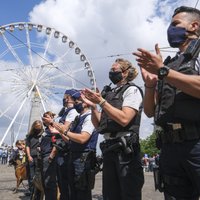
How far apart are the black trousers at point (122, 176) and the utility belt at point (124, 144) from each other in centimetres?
4

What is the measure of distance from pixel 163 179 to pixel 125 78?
1397 mm

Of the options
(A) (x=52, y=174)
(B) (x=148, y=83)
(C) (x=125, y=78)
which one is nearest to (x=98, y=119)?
(C) (x=125, y=78)

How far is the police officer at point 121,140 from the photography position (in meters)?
3.39

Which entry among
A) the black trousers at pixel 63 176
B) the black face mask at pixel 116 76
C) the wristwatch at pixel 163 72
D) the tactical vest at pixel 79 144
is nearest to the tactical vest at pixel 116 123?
the black face mask at pixel 116 76

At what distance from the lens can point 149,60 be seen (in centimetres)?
246

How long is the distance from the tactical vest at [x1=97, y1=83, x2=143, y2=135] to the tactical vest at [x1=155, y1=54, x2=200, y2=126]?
0.86 m

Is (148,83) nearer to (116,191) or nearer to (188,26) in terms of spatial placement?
(188,26)

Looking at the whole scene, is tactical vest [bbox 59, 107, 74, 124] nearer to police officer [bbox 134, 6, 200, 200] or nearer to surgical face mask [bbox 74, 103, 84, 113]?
surgical face mask [bbox 74, 103, 84, 113]

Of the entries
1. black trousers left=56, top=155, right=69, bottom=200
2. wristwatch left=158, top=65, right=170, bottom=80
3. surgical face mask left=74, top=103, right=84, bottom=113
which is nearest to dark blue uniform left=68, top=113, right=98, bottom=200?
surgical face mask left=74, top=103, right=84, bottom=113

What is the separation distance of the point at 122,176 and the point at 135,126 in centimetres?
49

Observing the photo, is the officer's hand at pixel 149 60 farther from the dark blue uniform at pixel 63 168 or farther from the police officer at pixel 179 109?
the dark blue uniform at pixel 63 168

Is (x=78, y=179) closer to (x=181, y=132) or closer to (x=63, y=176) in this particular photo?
(x=63, y=176)

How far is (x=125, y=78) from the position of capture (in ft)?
12.7

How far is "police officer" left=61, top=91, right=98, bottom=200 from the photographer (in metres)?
4.50
